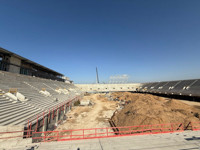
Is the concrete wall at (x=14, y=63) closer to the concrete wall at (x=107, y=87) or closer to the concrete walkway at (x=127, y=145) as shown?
the concrete walkway at (x=127, y=145)

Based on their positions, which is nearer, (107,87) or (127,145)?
(127,145)

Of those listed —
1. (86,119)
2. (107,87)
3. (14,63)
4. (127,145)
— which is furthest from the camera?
(107,87)

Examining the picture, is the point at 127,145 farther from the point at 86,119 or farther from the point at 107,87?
the point at 107,87

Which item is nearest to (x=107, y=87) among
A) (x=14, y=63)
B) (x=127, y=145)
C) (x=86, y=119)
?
(x=86, y=119)

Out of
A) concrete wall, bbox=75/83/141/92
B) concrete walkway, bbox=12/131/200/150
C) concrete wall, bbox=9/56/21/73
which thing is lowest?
concrete walkway, bbox=12/131/200/150

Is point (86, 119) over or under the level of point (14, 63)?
under

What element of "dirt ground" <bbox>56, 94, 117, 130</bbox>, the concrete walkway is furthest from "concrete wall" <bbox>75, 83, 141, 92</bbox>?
the concrete walkway

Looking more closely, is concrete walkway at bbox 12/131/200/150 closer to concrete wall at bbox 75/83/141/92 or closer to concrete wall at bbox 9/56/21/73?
concrete wall at bbox 9/56/21/73

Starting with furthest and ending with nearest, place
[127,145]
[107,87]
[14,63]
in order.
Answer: [107,87], [14,63], [127,145]

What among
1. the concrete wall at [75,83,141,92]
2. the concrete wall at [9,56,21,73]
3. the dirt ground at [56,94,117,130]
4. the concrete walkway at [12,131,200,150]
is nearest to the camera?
the concrete walkway at [12,131,200,150]

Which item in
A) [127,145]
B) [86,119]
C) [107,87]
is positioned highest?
[107,87]

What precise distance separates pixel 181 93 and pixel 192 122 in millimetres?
33720

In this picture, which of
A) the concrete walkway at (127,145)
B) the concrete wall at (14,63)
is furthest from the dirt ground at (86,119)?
the concrete wall at (14,63)

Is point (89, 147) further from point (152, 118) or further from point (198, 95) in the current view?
point (198, 95)
